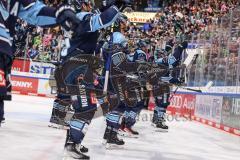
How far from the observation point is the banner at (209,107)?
47.6ft

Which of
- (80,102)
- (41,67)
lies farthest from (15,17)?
(41,67)

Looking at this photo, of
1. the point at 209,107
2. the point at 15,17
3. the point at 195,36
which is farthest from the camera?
the point at 195,36

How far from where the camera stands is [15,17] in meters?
3.84

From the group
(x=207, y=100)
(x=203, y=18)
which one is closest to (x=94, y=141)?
(x=207, y=100)

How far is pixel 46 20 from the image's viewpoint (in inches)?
154

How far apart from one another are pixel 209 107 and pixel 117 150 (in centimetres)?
828

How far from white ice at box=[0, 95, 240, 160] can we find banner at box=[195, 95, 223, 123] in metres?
1.95

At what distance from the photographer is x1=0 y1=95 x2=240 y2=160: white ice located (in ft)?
22.4

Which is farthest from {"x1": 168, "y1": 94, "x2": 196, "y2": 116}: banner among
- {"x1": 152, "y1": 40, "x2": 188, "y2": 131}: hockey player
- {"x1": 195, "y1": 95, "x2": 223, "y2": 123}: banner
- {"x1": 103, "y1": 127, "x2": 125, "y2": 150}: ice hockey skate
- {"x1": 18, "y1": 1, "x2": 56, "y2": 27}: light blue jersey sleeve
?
{"x1": 18, "y1": 1, "x2": 56, "y2": 27}: light blue jersey sleeve

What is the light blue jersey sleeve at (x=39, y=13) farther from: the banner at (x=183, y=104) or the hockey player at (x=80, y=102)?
the banner at (x=183, y=104)

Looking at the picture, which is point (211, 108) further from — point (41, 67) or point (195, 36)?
point (41, 67)

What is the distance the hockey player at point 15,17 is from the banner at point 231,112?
9.41 meters

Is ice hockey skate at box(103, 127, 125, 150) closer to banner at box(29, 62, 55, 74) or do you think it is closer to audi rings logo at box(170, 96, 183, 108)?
audi rings logo at box(170, 96, 183, 108)

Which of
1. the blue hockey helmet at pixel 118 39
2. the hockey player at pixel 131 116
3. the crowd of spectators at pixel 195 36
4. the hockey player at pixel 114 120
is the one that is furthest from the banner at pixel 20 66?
the blue hockey helmet at pixel 118 39
